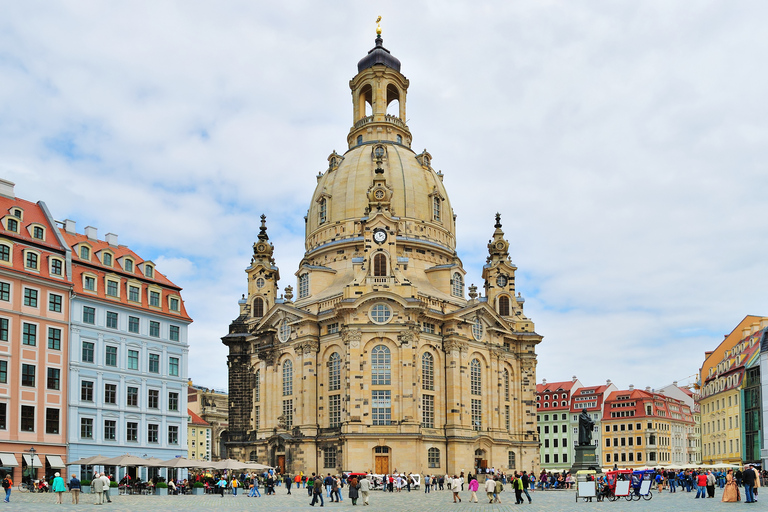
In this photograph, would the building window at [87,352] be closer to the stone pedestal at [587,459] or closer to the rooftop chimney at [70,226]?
the rooftop chimney at [70,226]

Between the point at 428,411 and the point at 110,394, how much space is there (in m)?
33.7

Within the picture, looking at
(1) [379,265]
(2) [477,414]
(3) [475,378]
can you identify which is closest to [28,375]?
(1) [379,265]

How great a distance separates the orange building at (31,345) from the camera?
56.8 meters

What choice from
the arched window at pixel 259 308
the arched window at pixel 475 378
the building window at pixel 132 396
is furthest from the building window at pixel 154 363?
the arched window at pixel 475 378

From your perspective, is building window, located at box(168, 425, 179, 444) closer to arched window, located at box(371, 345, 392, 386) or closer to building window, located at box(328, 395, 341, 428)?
building window, located at box(328, 395, 341, 428)

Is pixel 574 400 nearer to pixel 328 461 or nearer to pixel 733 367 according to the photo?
pixel 733 367

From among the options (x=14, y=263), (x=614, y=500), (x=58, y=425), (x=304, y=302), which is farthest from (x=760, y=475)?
(x=14, y=263)

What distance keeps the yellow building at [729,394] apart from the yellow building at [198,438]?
77108 mm

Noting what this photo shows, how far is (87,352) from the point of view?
62.7m

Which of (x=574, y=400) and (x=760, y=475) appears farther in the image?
(x=574, y=400)

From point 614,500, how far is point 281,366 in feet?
165

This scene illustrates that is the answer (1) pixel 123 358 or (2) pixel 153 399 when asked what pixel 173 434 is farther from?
(1) pixel 123 358

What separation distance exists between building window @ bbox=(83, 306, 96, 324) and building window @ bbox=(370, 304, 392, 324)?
96.6ft

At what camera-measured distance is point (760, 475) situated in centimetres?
7894
